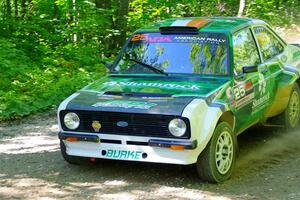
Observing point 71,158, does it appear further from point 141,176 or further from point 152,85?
point 152,85

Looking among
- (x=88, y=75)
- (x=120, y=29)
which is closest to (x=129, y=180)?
(x=88, y=75)

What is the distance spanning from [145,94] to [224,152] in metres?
1.09

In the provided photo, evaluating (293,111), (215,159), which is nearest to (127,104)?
(215,159)

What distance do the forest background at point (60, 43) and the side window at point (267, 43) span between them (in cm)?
443

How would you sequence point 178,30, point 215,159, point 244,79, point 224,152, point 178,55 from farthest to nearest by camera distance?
point 178,30
point 178,55
point 244,79
point 224,152
point 215,159

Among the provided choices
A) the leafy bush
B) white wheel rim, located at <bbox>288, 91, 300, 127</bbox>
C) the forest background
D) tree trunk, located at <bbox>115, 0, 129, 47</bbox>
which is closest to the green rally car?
white wheel rim, located at <bbox>288, 91, 300, 127</bbox>

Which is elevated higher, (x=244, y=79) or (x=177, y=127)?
(x=244, y=79)

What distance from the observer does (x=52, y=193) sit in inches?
209

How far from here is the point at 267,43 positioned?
740cm

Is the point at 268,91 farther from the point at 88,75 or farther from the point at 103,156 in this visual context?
the point at 88,75

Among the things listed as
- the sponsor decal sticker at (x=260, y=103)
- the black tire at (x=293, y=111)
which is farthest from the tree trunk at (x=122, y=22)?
the sponsor decal sticker at (x=260, y=103)

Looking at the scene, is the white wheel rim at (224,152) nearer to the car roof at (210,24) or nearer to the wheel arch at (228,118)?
the wheel arch at (228,118)

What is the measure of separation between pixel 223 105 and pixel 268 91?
1.52m

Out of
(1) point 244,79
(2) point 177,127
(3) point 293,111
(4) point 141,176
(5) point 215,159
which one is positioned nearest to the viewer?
(2) point 177,127
